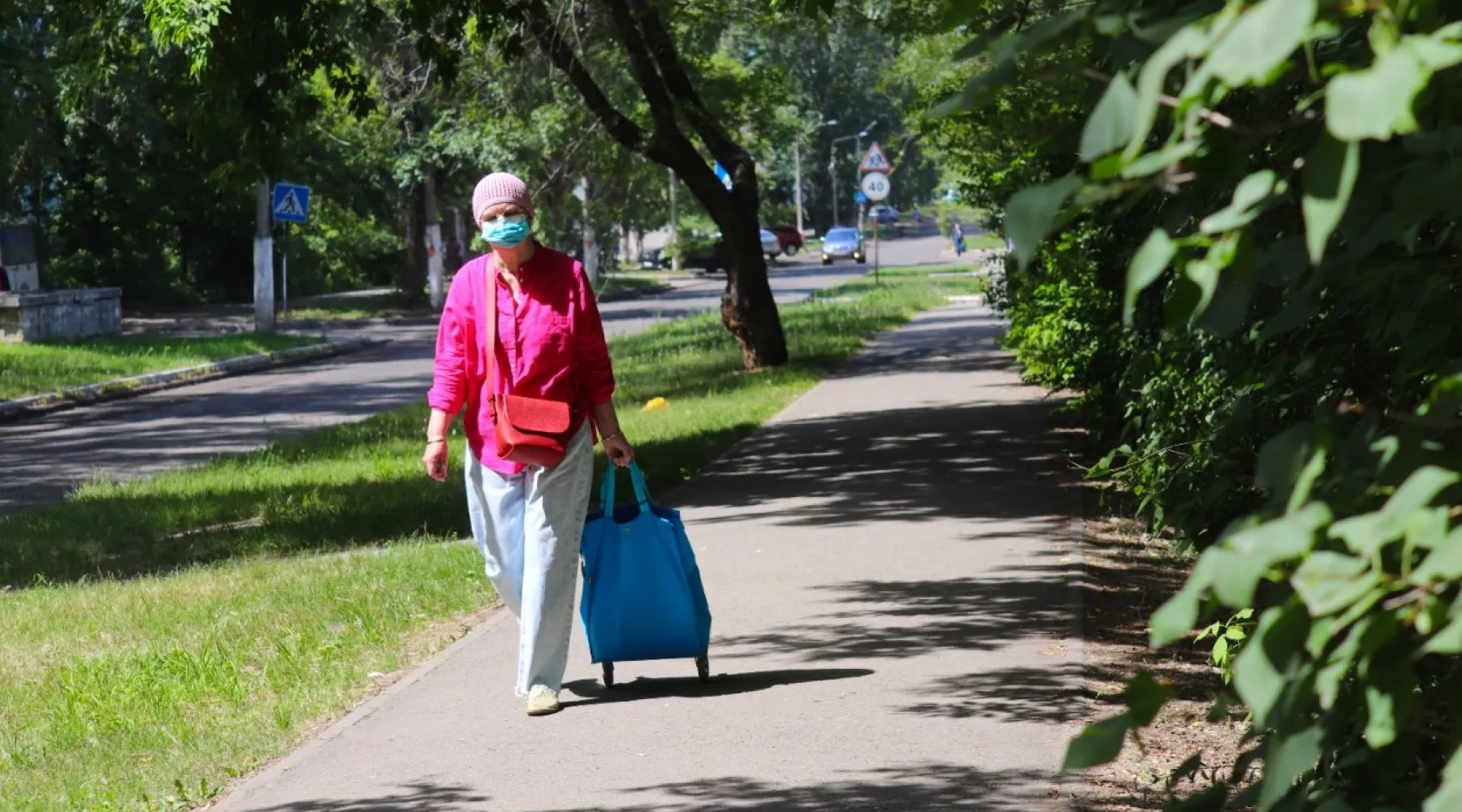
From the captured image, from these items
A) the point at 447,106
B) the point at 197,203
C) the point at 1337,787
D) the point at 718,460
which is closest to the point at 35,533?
the point at 718,460

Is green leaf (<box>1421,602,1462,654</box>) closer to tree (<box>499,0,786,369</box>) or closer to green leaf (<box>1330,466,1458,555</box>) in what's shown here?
green leaf (<box>1330,466,1458,555</box>)

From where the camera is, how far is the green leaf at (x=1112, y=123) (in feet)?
5.82

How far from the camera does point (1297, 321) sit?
246cm

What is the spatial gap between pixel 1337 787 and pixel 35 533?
1170 centimetres

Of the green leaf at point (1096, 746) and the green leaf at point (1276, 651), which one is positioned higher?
the green leaf at point (1276, 651)

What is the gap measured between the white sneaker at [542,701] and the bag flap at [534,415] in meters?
0.95

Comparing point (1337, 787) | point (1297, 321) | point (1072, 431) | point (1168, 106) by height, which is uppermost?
point (1168, 106)

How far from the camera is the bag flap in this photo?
6887mm

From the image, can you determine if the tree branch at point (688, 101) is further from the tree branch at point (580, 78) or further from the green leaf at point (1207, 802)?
the green leaf at point (1207, 802)

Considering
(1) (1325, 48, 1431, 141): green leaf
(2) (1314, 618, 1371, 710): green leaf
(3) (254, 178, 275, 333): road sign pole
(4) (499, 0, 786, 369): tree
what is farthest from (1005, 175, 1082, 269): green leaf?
(3) (254, 178, 275, 333): road sign pole

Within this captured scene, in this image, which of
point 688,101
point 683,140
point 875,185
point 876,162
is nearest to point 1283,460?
point 683,140

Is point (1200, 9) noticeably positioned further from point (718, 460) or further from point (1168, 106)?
point (718, 460)

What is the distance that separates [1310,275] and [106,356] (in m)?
29.3

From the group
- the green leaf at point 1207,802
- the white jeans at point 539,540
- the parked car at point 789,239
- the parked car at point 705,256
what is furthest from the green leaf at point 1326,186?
the parked car at point 789,239
